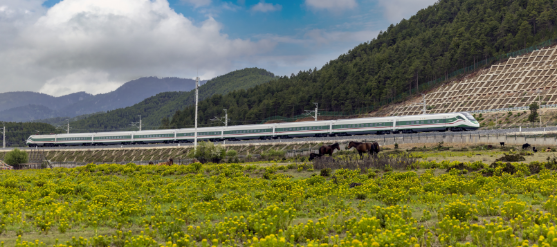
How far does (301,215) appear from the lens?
12.3m

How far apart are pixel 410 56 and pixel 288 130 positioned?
69878 mm

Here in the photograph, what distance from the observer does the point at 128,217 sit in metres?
11.9

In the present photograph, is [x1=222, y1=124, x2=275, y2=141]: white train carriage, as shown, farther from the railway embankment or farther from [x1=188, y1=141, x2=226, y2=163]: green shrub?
[x1=188, y1=141, x2=226, y2=163]: green shrub

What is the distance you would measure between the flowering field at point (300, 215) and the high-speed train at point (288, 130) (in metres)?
31.6

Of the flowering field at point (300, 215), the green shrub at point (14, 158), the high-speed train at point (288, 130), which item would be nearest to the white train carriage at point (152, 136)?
the high-speed train at point (288, 130)

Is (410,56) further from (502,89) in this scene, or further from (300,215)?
(300,215)

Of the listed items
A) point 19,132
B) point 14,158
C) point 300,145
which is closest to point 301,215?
point 300,145

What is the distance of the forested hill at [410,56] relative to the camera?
103 metres

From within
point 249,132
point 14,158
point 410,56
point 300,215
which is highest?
point 410,56

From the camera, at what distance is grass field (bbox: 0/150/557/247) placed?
8664 mm

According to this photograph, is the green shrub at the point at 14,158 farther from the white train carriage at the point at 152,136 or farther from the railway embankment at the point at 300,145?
the white train carriage at the point at 152,136

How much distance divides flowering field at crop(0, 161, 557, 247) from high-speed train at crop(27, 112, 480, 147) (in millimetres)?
31564

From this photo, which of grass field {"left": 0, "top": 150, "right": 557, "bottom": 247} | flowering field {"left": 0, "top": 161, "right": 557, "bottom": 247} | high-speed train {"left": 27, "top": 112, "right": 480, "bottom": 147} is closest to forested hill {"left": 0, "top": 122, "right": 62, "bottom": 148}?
high-speed train {"left": 27, "top": 112, "right": 480, "bottom": 147}

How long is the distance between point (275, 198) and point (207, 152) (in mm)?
27295
